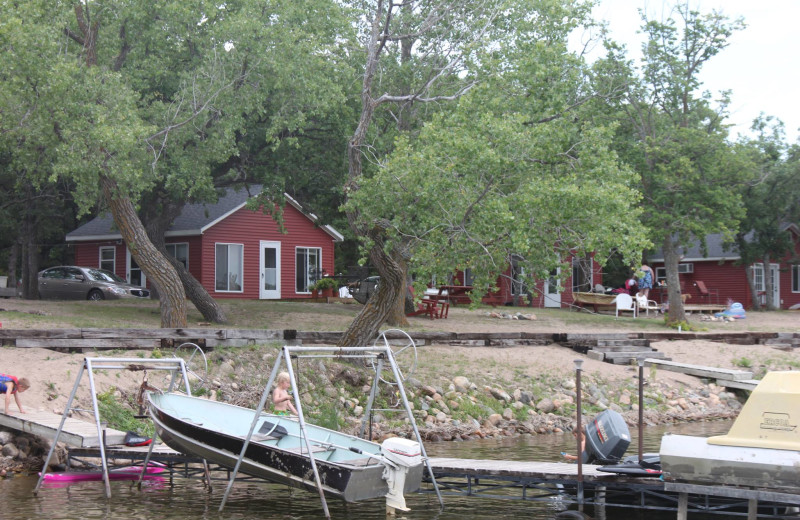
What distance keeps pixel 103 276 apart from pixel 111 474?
77.7ft

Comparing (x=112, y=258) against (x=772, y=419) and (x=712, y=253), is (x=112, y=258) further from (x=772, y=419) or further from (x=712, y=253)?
(x=772, y=419)

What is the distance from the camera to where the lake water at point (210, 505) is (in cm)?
1096

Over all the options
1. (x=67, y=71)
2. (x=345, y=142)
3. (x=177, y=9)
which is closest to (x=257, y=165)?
(x=345, y=142)

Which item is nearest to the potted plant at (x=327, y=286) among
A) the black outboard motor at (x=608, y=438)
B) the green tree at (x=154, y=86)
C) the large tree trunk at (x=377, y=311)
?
the green tree at (x=154, y=86)

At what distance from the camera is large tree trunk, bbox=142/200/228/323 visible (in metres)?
25.6

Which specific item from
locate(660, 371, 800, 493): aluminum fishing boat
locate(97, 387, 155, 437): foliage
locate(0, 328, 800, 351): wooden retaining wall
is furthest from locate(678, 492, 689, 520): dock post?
locate(0, 328, 800, 351): wooden retaining wall

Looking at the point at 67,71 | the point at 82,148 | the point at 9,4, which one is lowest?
the point at 82,148

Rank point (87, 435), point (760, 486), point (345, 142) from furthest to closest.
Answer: point (345, 142), point (87, 435), point (760, 486)

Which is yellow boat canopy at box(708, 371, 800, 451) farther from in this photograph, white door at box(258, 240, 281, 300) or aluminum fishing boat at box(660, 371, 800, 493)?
white door at box(258, 240, 281, 300)

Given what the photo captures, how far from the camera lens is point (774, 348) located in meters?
27.0

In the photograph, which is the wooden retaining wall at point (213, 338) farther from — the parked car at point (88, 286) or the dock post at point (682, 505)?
the parked car at point (88, 286)

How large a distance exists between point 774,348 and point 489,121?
14.3 metres

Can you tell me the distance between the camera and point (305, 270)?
39.0 metres

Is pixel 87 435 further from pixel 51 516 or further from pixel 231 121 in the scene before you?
pixel 231 121
